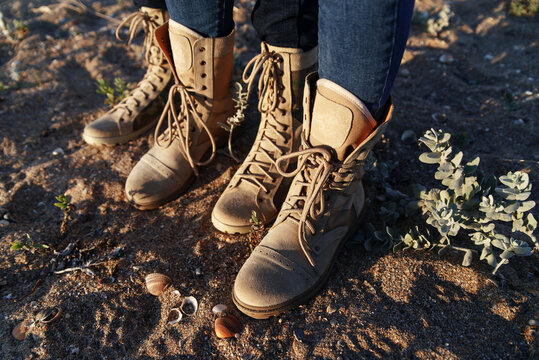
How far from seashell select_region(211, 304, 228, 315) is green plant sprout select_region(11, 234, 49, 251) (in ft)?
3.45

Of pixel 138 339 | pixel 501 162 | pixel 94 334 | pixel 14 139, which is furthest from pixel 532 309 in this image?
pixel 14 139

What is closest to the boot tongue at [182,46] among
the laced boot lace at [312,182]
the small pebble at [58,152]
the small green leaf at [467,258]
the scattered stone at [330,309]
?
the laced boot lace at [312,182]

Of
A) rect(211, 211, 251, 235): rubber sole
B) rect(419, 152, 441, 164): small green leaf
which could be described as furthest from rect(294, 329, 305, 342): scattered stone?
rect(419, 152, 441, 164): small green leaf

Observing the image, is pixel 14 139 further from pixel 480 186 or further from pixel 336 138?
pixel 480 186

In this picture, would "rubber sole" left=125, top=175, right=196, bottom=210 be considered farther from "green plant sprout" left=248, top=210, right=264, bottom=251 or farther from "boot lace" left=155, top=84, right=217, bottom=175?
"green plant sprout" left=248, top=210, right=264, bottom=251

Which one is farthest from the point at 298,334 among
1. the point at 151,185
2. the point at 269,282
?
the point at 151,185

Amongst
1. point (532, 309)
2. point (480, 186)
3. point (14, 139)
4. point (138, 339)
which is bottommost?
point (14, 139)

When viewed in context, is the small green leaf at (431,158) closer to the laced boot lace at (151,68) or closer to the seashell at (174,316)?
the seashell at (174,316)

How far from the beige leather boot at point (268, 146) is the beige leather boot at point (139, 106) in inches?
39.4

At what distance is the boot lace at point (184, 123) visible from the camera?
7.47 feet

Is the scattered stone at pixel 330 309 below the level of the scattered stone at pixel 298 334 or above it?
above

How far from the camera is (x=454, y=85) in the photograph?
11.2ft

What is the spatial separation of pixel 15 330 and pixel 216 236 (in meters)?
1.04

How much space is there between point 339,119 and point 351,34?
349mm
